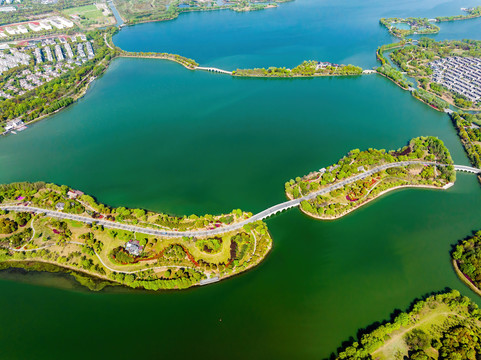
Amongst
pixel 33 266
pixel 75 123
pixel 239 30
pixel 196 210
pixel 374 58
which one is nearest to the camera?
pixel 33 266

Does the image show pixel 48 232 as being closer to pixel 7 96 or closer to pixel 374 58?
pixel 7 96

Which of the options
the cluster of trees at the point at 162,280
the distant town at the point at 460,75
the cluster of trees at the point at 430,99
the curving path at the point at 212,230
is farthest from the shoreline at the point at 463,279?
the distant town at the point at 460,75

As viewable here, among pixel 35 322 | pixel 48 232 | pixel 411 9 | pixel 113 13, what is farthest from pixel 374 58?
pixel 113 13

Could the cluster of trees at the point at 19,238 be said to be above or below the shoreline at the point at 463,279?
above

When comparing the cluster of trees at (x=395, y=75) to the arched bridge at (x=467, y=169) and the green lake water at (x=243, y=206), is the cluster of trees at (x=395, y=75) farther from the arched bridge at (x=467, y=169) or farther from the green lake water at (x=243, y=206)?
the arched bridge at (x=467, y=169)

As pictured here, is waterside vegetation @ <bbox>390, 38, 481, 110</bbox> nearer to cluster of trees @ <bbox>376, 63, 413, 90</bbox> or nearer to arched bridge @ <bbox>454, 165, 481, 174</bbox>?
cluster of trees @ <bbox>376, 63, 413, 90</bbox>

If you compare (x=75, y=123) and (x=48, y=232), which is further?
(x=75, y=123)

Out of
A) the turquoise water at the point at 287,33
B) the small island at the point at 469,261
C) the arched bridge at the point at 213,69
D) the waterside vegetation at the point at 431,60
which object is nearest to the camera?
the small island at the point at 469,261
